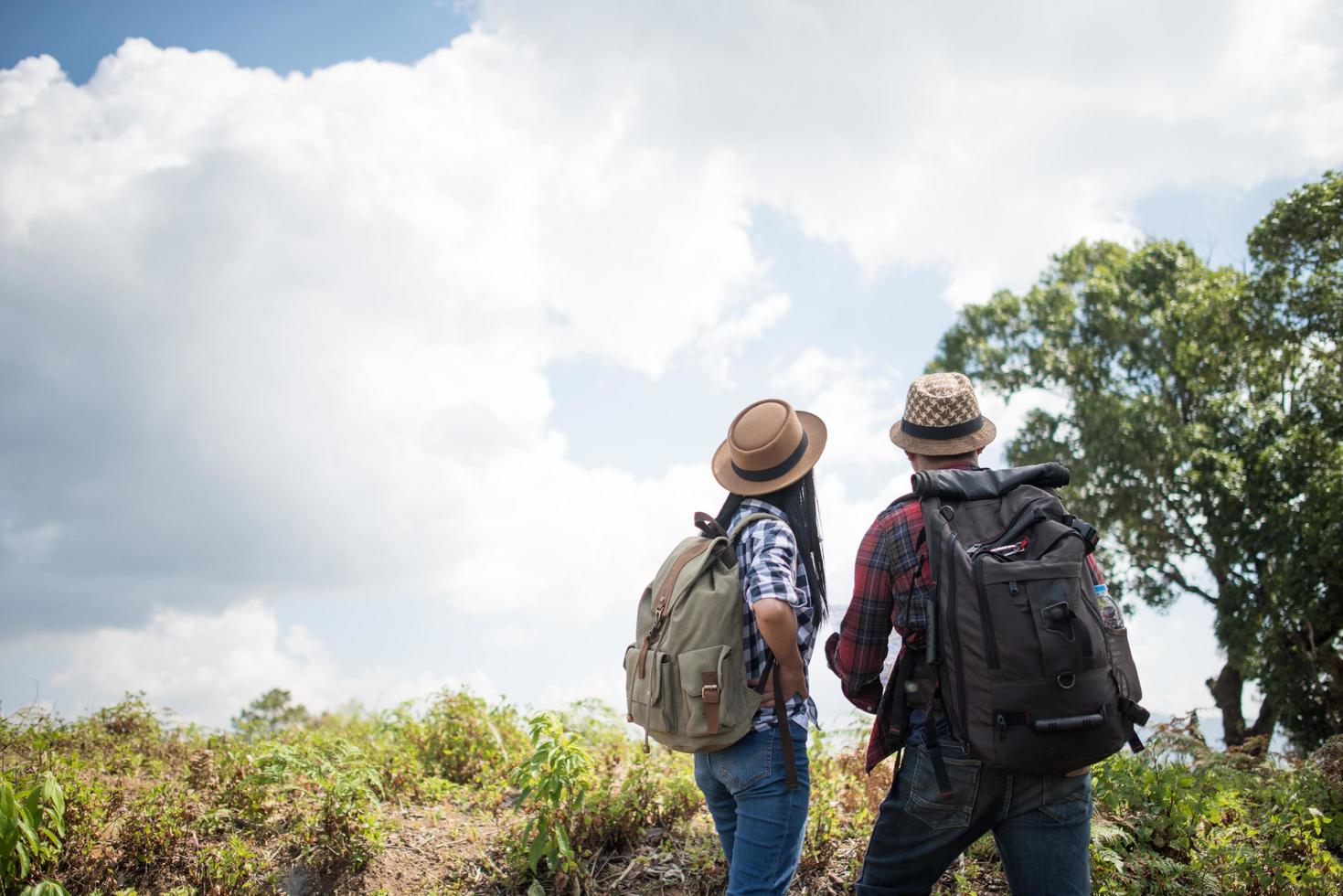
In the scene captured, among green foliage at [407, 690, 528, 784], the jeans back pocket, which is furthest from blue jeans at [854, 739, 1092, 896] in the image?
green foliage at [407, 690, 528, 784]

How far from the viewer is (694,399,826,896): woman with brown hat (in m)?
3.18

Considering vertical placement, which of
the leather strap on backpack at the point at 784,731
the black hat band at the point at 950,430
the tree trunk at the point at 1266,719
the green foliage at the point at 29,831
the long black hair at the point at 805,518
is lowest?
the green foliage at the point at 29,831

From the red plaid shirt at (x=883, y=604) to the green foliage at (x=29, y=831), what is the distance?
11.7 ft

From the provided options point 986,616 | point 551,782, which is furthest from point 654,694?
point 551,782

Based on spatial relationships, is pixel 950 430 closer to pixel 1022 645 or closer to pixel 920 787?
pixel 1022 645

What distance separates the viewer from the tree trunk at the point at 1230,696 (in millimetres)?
20484

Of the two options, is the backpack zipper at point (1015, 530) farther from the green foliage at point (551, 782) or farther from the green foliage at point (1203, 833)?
the green foliage at point (551, 782)

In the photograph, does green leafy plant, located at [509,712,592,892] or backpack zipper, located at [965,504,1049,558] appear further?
green leafy plant, located at [509,712,592,892]

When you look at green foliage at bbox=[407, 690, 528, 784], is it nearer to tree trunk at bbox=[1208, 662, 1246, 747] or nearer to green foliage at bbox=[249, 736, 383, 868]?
green foliage at bbox=[249, 736, 383, 868]

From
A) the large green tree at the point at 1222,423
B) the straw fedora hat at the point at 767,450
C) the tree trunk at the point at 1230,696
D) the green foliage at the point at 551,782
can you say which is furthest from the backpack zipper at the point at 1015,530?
the tree trunk at the point at 1230,696

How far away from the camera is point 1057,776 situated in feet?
9.70

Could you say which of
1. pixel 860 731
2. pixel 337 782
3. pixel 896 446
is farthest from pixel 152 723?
pixel 896 446

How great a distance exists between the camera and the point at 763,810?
10.5ft

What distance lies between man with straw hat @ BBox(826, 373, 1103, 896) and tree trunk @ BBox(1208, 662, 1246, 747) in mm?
20576
